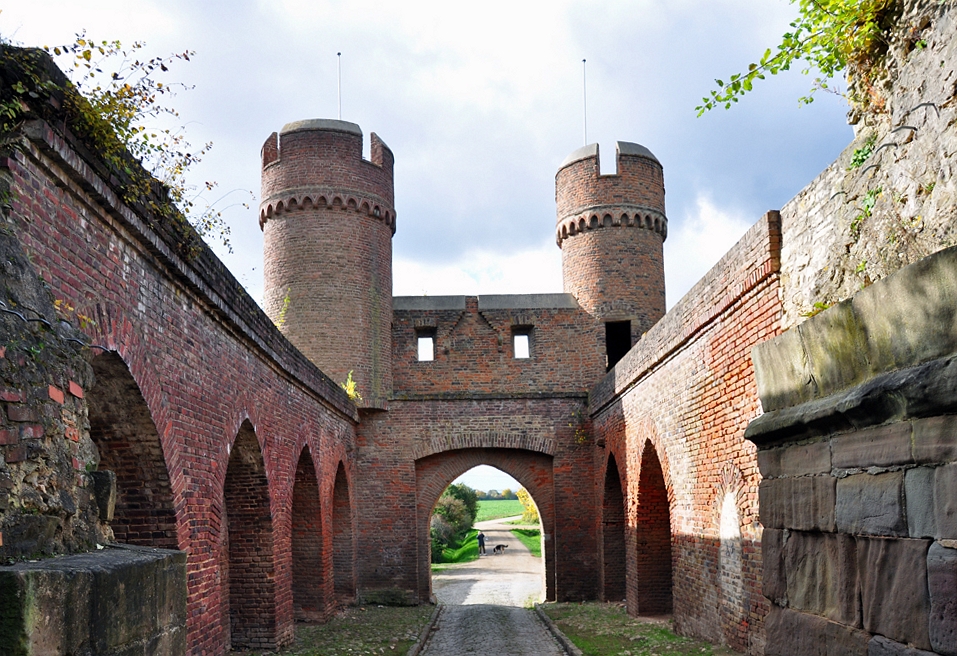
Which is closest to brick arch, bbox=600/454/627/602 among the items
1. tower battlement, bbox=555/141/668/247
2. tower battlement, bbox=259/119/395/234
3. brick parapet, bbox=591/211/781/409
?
brick parapet, bbox=591/211/781/409

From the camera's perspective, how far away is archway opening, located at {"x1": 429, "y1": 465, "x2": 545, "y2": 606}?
20859 millimetres

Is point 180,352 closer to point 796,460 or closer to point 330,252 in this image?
point 796,460

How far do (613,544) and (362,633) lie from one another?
20.6ft

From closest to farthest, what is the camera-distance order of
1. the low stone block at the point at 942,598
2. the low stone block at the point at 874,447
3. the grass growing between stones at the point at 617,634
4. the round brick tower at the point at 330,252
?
1. the low stone block at the point at 942,598
2. the low stone block at the point at 874,447
3. the grass growing between stones at the point at 617,634
4. the round brick tower at the point at 330,252

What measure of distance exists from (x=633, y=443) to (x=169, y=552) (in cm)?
1150

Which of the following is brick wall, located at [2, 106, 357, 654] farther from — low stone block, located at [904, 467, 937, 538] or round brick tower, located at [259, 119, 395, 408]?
round brick tower, located at [259, 119, 395, 408]

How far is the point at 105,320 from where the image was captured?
6051 millimetres

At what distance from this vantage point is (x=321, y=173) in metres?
19.2

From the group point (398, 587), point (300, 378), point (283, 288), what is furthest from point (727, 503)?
point (283, 288)

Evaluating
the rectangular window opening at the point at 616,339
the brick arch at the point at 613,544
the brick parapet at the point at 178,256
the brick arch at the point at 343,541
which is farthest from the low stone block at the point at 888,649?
the rectangular window opening at the point at 616,339

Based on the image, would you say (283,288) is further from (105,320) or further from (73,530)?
(73,530)

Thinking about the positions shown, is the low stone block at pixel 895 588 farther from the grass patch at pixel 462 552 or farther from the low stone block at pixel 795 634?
the grass patch at pixel 462 552

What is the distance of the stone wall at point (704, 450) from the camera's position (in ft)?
28.0

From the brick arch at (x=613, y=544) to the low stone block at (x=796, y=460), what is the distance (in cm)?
1352
